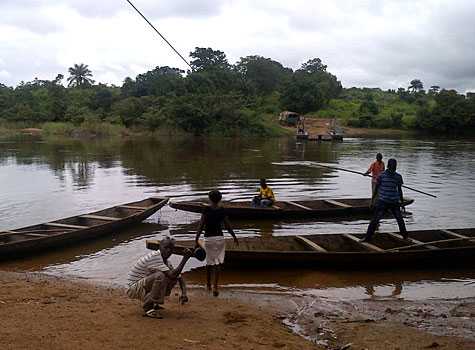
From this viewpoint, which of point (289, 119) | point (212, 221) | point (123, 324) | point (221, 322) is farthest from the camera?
point (289, 119)

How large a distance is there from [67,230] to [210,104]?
1974 inches

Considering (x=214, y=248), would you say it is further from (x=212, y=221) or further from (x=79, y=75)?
(x=79, y=75)

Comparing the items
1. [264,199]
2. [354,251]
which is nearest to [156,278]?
[354,251]

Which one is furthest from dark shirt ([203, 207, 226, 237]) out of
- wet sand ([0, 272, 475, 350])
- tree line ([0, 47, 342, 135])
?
tree line ([0, 47, 342, 135])

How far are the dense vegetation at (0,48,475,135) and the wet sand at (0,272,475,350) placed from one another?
45278 millimetres

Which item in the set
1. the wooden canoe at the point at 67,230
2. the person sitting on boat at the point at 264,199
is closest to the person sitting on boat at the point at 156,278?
the wooden canoe at the point at 67,230

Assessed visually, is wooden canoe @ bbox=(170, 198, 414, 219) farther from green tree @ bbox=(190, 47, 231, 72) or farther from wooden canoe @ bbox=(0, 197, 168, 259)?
green tree @ bbox=(190, 47, 231, 72)

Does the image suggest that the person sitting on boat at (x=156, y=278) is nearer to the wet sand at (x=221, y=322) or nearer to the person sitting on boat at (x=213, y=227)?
the wet sand at (x=221, y=322)

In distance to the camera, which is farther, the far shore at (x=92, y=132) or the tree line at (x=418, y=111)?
the tree line at (x=418, y=111)

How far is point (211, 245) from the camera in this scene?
25.5ft

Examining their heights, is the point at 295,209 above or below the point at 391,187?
below

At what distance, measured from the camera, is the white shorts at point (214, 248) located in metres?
7.74

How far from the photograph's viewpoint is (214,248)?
25.5ft

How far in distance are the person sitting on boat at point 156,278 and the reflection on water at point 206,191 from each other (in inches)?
119
